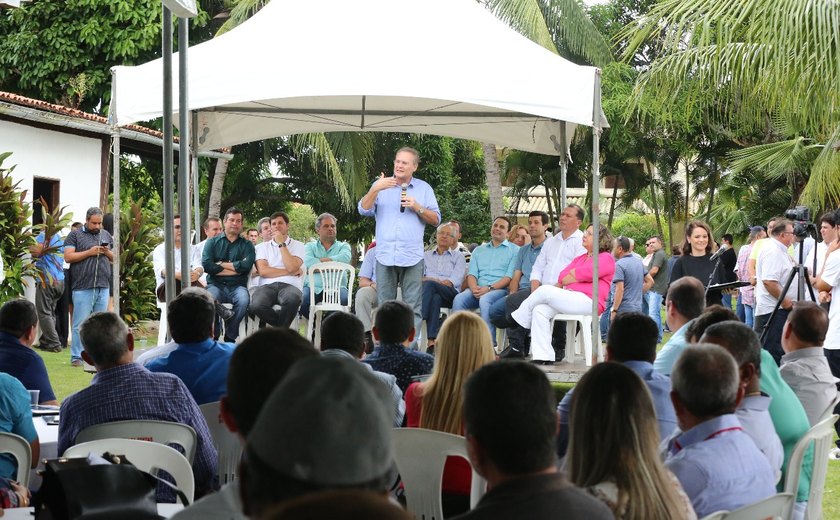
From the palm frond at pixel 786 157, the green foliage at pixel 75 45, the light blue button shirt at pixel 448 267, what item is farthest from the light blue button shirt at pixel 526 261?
the green foliage at pixel 75 45

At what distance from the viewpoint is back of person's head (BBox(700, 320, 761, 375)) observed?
13.4 ft

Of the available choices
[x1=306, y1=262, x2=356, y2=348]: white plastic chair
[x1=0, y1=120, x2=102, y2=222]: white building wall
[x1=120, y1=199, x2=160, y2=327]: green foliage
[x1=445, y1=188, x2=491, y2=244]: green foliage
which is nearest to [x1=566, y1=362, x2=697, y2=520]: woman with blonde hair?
[x1=306, y1=262, x2=356, y2=348]: white plastic chair

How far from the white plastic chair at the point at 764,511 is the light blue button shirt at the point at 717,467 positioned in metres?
0.20

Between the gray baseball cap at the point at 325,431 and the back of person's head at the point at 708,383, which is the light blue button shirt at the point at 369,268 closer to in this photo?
the back of person's head at the point at 708,383

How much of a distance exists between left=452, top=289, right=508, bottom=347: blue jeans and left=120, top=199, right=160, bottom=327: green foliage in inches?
254

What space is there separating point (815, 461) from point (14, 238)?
1129cm

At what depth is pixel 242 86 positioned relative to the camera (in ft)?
24.8

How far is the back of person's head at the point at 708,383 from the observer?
3137mm

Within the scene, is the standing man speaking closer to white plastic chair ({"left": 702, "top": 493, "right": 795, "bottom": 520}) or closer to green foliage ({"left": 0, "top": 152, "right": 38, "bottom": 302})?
green foliage ({"left": 0, "top": 152, "right": 38, "bottom": 302})

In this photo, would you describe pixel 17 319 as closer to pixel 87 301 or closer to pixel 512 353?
pixel 512 353

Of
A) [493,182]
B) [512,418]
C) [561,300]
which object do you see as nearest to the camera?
[512,418]

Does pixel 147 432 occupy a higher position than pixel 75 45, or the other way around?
pixel 75 45

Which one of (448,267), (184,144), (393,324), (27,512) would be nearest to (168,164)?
(184,144)

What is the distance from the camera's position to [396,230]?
31.0 feet
